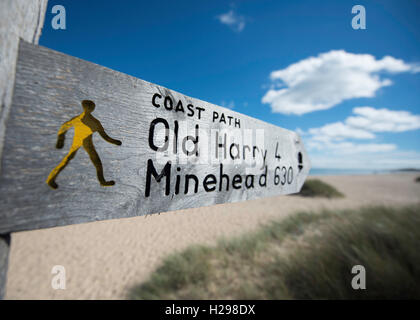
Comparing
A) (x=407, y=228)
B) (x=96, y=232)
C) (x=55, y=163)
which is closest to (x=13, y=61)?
(x=55, y=163)

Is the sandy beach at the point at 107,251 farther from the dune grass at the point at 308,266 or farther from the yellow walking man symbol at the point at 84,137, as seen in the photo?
the yellow walking man symbol at the point at 84,137

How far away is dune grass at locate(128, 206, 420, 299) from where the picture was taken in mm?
1766

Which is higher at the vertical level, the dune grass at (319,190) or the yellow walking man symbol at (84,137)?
the yellow walking man symbol at (84,137)

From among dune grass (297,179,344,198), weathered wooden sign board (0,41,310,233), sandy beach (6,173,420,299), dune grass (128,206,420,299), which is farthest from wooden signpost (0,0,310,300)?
dune grass (297,179,344,198)

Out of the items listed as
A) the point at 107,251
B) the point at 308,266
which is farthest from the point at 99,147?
the point at 107,251

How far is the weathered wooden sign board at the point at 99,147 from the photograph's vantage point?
43 centimetres

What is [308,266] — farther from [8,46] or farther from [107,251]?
[107,251]

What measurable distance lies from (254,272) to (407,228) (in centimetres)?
199

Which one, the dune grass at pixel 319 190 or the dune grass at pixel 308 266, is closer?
the dune grass at pixel 308 266

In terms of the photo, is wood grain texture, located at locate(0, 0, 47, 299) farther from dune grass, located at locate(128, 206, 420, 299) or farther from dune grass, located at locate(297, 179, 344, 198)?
dune grass, located at locate(297, 179, 344, 198)

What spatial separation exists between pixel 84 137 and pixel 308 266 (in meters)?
2.74

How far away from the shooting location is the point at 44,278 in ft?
12.1

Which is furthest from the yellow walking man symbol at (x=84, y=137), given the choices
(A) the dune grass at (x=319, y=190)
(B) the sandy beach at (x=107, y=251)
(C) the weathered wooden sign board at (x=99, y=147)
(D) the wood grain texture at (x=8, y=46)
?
(A) the dune grass at (x=319, y=190)
